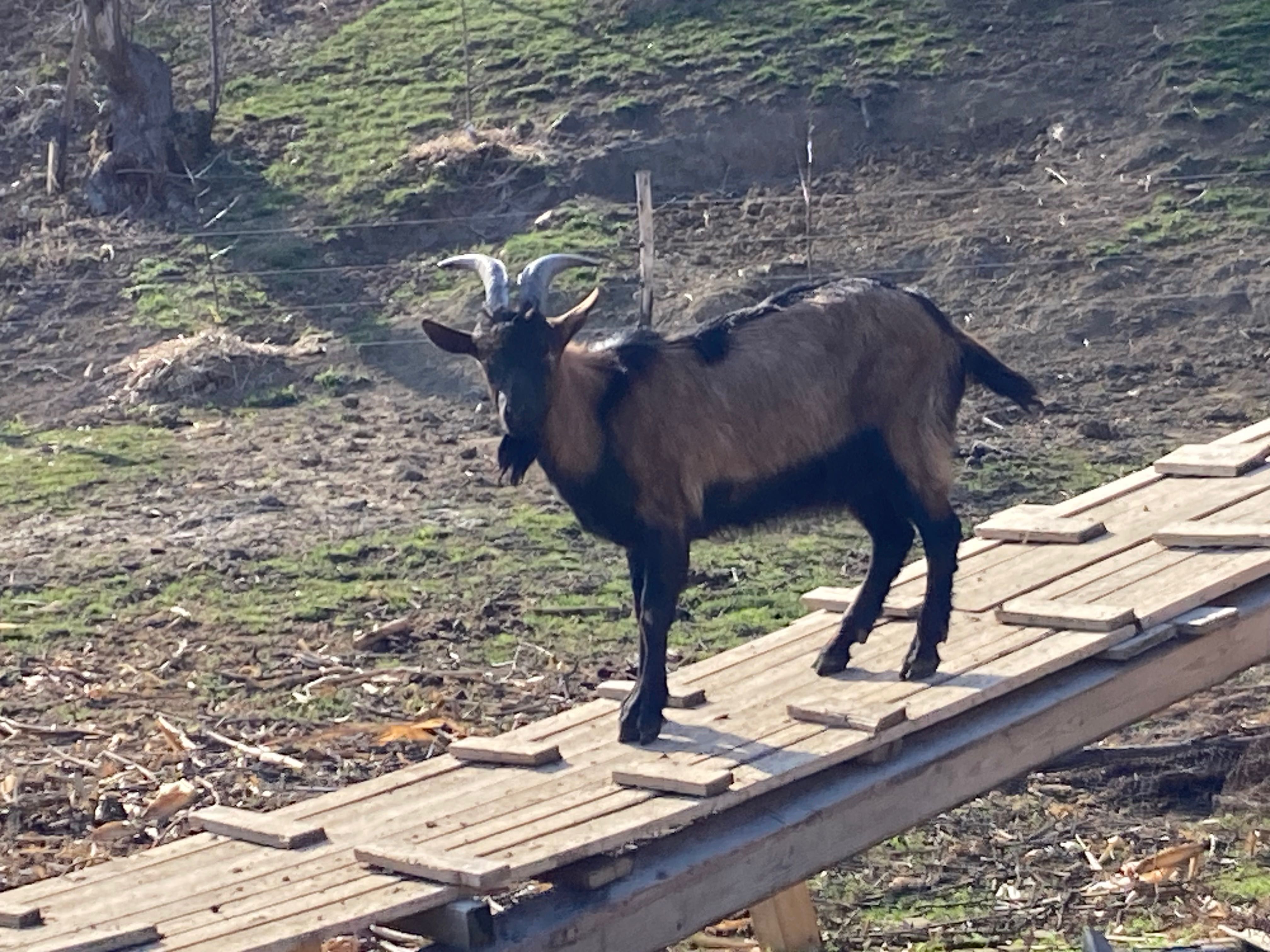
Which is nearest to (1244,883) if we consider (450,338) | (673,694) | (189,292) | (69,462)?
(673,694)

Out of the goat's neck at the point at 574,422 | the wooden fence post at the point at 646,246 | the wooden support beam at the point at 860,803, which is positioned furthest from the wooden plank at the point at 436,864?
the wooden fence post at the point at 646,246

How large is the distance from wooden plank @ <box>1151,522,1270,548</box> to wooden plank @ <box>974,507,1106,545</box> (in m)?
0.28

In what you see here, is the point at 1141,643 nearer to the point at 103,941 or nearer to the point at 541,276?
the point at 541,276

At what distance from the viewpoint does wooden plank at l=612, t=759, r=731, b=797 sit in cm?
542

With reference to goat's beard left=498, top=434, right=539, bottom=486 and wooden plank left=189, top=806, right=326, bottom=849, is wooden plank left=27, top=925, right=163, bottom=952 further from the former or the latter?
goat's beard left=498, top=434, right=539, bottom=486

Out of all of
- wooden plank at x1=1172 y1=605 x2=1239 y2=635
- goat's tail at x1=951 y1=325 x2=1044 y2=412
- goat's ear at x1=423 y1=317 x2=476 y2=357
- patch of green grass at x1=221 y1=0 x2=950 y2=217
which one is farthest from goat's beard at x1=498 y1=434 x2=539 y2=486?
patch of green grass at x1=221 y1=0 x2=950 y2=217

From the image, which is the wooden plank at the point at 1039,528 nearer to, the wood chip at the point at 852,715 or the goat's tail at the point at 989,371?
the goat's tail at the point at 989,371

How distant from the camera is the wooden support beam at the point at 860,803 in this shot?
17.3 ft

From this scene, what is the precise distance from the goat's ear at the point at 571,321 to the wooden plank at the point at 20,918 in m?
2.20

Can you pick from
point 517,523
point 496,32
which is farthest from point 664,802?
point 496,32

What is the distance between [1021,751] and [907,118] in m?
10.0

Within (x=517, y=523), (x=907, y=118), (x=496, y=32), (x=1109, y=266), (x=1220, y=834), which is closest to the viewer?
(x=1220, y=834)

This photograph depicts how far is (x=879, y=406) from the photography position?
6555 mm

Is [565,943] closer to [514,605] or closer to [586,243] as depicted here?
[514,605]
